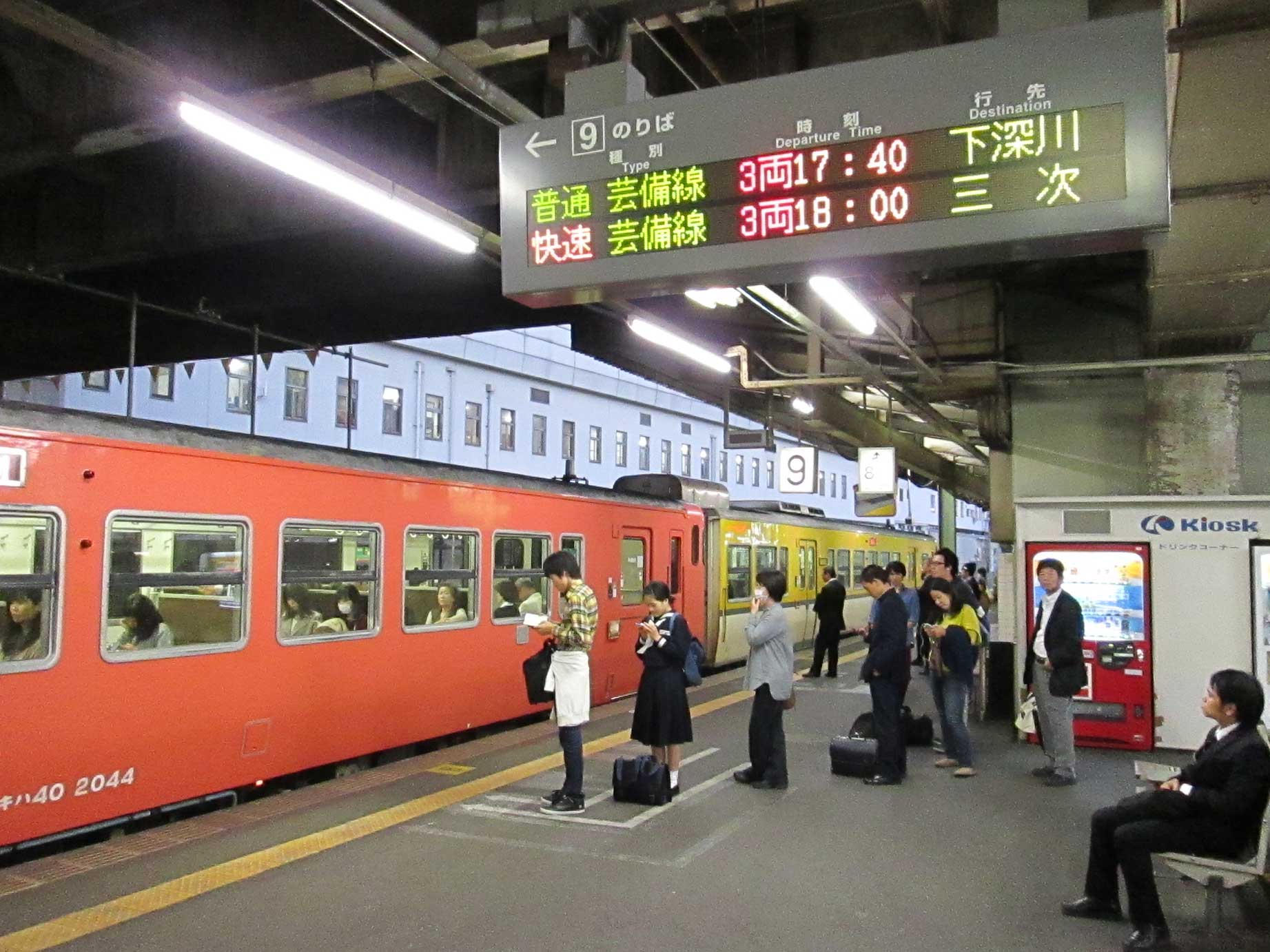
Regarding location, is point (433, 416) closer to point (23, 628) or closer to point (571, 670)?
point (571, 670)

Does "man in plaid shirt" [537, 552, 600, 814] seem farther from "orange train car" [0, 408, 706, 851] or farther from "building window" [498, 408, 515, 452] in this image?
"building window" [498, 408, 515, 452]

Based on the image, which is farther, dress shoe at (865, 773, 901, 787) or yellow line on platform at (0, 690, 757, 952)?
dress shoe at (865, 773, 901, 787)

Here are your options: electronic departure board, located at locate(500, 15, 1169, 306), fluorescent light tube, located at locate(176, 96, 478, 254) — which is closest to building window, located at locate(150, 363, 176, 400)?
fluorescent light tube, located at locate(176, 96, 478, 254)

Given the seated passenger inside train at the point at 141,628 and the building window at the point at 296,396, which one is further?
the building window at the point at 296,396

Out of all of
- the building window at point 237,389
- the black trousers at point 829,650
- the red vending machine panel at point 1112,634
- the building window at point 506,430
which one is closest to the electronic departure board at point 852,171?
the red vending machine panel at point 1112,634

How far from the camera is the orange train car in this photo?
17.7 feet

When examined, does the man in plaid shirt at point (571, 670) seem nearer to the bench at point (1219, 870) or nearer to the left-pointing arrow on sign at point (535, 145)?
the left-pointing arrow on sign at point (535, 145)

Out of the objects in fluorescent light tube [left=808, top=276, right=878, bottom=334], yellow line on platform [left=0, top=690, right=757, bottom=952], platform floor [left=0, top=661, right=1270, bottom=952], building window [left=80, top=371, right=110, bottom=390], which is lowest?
platform floor [left=0, top=661, right=1270, bottom=952]

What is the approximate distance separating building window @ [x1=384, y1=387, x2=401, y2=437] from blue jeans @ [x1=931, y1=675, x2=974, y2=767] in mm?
20833

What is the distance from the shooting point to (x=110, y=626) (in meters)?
5.72

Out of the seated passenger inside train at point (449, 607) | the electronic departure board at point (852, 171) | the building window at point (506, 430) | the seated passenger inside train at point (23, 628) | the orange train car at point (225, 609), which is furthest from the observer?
the building window at point (506, 430)

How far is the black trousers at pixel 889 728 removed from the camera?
25.0 feet

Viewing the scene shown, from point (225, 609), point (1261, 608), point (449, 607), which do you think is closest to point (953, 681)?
point (1261, 608)

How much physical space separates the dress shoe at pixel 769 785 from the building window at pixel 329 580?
3.09 metres
